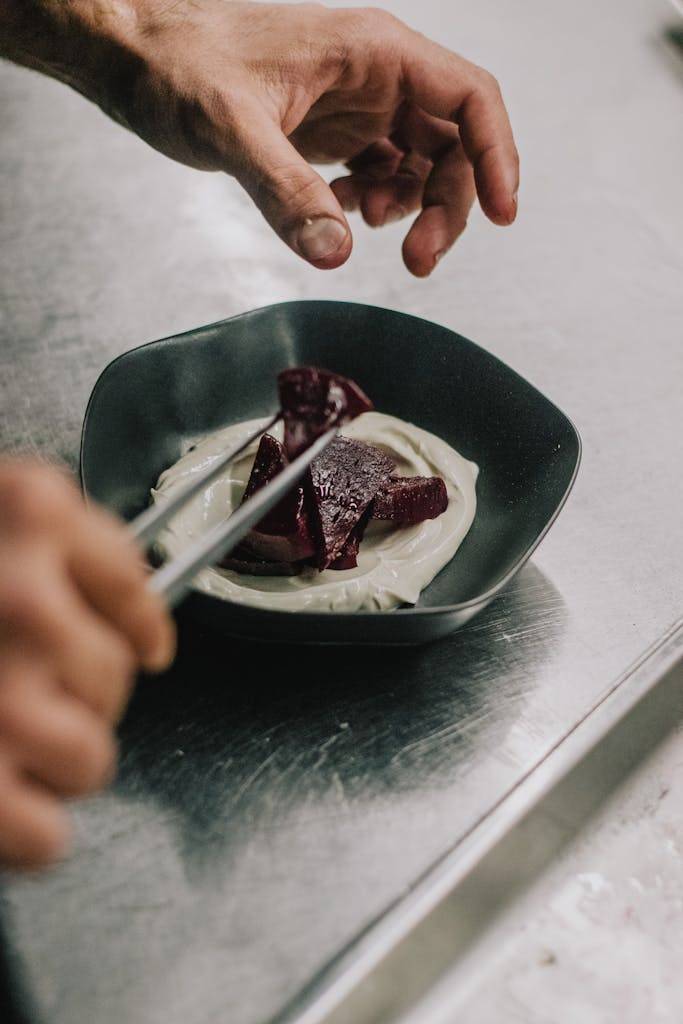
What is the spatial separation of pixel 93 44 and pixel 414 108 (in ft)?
1.96

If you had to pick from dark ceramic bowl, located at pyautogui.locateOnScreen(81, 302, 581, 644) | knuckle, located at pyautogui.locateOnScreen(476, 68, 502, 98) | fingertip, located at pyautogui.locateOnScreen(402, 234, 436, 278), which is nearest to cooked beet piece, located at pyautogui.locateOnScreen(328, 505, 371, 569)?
dark ceramic bowl, located at pyautogui.locateOnScreen(81, 302, 581, 644)

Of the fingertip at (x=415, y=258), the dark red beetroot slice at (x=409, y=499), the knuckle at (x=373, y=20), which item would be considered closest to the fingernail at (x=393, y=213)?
the fingertip at (x=415, y=258)

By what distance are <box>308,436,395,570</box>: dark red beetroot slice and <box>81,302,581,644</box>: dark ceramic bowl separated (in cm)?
14

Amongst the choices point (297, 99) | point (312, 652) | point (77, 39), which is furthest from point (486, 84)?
point (312, 652)

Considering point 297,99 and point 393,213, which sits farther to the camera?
point 393,213

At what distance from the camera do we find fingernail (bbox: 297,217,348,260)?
3.74ft

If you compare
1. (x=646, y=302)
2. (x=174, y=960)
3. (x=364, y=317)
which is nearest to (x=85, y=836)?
(x=174, y=960)

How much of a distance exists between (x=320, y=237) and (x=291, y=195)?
6 centimetres

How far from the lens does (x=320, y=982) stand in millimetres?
878

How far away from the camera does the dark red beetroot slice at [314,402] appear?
943 mm

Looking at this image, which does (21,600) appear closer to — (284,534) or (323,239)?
(284,534)

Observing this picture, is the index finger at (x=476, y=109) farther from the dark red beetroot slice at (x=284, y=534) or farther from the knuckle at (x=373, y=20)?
the dark red beetroot slice at (x=284, y=534)

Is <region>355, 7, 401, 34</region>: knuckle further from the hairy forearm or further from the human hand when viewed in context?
the hairy forearm

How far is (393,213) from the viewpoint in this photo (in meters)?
1.87
